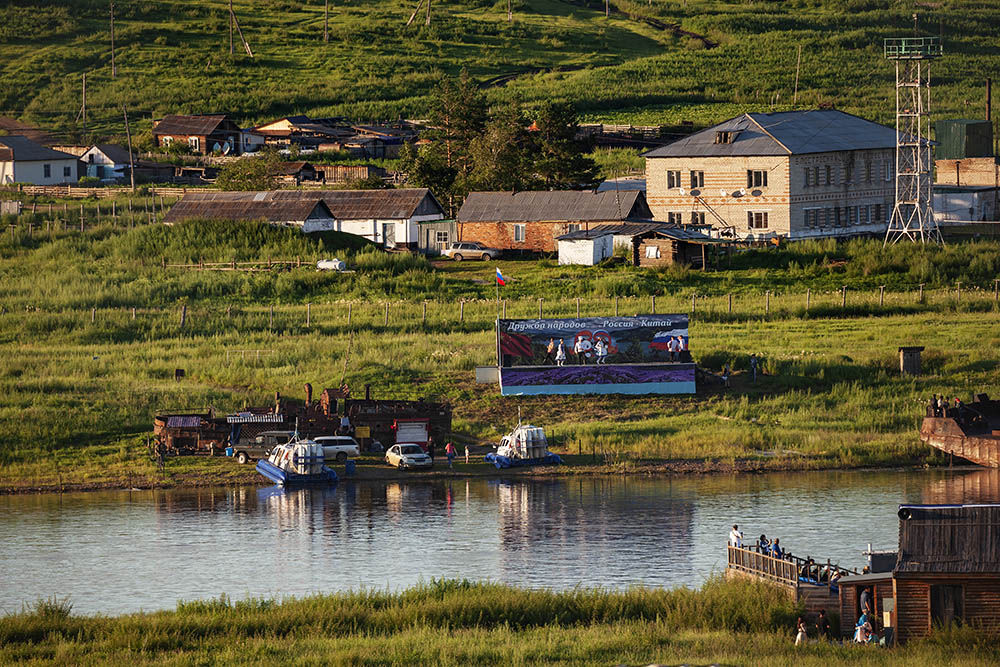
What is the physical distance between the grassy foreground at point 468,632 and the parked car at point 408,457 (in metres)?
15.4

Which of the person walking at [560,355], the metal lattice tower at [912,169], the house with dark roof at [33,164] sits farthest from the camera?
the house with dark roof at [33,164]

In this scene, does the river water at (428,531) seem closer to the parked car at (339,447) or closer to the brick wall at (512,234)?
the parked car at (339,447)

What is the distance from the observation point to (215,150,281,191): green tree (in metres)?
104

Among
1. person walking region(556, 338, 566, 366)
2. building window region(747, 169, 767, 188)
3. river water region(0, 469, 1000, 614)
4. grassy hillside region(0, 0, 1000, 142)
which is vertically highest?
grassy hillside region(0, 0, 1000, 142)

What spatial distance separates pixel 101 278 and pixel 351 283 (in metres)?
12.9

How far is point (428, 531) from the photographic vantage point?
145ft

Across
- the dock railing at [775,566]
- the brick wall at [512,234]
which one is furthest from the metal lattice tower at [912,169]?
the dock railing at [775,566]

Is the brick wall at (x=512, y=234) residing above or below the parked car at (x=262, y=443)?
above

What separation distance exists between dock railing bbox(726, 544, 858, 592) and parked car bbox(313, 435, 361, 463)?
62.6 feet

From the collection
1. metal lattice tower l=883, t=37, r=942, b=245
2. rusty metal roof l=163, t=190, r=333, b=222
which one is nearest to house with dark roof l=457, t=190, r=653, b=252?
rusty metal roof l=163, t=190, r=333, b=222

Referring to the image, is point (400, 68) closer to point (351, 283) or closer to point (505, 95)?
point (505, 95)

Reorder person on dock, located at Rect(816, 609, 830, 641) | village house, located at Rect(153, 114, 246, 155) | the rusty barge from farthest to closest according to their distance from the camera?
village house, located at Rect(153, 114, 246, 155) → the rusty barge → person on dock, located at Rect(816, 609, 830, 641)

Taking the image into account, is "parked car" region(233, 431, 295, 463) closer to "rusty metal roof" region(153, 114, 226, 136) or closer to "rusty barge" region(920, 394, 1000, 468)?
"rusty barge" region(920, 394, 1000, 468)

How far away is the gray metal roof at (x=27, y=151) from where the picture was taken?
119688mm
